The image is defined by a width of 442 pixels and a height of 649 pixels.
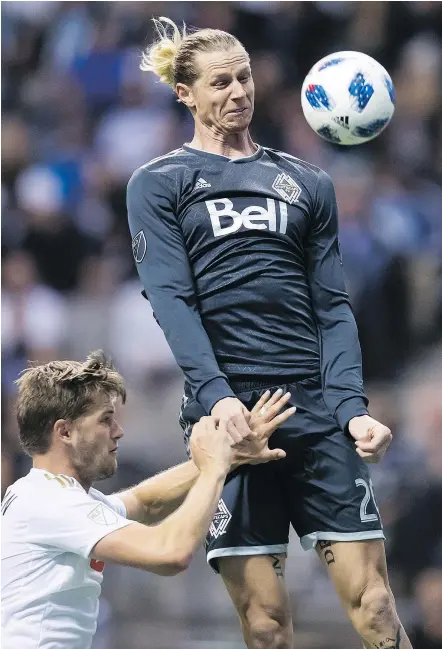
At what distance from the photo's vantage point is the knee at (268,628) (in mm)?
3959

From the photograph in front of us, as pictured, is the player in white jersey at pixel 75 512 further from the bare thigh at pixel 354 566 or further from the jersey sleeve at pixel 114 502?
the bare thigh at pixel 354 566

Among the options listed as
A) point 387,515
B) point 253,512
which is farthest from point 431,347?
point 253,512

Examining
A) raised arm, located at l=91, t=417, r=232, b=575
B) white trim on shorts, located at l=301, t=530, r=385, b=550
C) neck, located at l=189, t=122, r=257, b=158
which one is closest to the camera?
raised arm, located at l=91, t=417, r=232, b=575

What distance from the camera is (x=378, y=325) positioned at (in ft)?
27.4

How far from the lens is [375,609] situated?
12.8ft

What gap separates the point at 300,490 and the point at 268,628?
490 millimetres

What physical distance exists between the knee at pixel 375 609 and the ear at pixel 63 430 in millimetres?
1142

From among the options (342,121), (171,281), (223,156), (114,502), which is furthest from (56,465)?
(342,121)

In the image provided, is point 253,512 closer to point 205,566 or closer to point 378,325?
point 205,566

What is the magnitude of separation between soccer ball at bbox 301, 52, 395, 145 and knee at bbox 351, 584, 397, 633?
6.06ft

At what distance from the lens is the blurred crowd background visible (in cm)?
725

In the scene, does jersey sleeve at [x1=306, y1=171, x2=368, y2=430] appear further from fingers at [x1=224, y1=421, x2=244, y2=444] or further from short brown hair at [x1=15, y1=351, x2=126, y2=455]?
short brown hair at [x1=15, y1=351, x2=126, y2=455]

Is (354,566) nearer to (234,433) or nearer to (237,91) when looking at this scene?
(234,433)

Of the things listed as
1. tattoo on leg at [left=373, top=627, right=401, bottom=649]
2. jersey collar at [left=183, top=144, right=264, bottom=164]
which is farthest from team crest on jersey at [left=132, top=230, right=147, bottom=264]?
tattoo on leg at [left=373, top=627, right=401, bottom=649]
